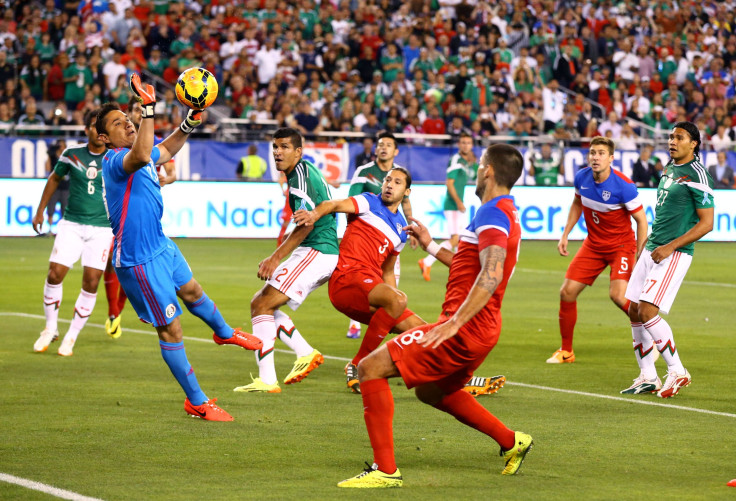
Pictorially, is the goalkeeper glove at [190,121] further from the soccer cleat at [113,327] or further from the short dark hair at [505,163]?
the soccer cleat at [113,327]

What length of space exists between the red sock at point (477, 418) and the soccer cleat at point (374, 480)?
0.58 metres

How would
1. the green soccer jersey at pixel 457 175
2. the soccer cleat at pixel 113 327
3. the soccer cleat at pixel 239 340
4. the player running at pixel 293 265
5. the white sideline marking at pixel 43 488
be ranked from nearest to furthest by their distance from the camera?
the white sideline marking at pixel 43 488 → the soccer cleat at pixel 239 340 → the player running at pixel 293 265 → the soccer cleat at pixel 113 327 → the green soccer jersey at pixel 457 175

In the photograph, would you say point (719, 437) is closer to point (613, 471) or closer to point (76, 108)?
point (613, 471)

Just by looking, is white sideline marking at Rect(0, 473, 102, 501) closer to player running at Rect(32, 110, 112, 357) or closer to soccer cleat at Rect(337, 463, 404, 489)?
soccer cleat at Rect(337, 463, 404, 489)

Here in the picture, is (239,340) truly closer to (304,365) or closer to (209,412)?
(209,412)

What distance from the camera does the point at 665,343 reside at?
32.3ft

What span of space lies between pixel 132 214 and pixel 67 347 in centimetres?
388

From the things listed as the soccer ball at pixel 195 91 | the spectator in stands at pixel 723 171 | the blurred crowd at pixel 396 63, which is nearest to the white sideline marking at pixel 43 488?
the soccer ball at pixel 195 91

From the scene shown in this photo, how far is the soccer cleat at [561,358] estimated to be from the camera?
11633 mm

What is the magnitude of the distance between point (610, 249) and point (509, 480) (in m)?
5.38

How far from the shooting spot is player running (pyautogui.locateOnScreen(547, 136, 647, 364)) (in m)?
11.4

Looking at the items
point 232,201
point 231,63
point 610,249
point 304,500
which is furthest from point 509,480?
point 231,63

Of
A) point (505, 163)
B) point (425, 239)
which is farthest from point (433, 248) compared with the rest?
point (505, 163)

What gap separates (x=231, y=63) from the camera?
29609 mm
